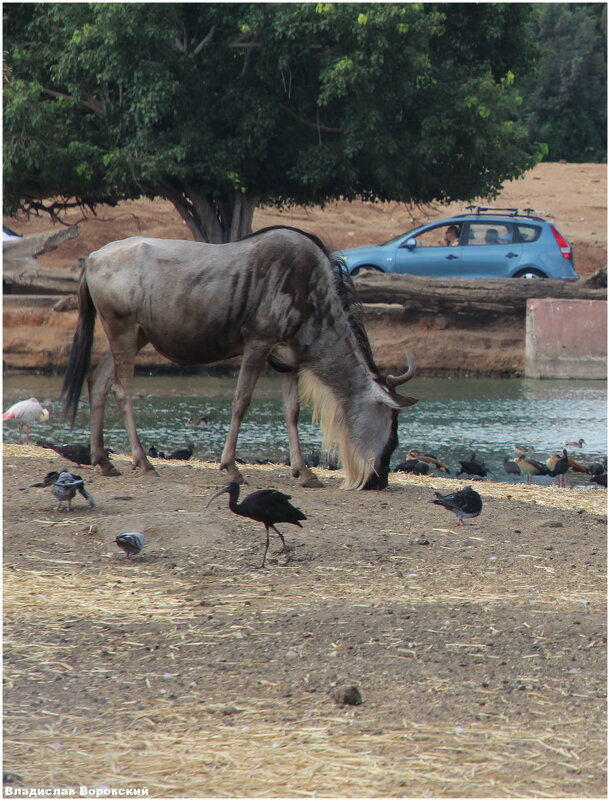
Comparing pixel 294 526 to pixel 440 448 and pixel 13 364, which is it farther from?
pixel 13 364

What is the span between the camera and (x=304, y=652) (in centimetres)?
529

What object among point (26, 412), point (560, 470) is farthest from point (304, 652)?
point (26, 412)

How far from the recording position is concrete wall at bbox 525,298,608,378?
22953 mm

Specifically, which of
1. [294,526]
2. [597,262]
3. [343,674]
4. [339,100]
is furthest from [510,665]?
[597,262]

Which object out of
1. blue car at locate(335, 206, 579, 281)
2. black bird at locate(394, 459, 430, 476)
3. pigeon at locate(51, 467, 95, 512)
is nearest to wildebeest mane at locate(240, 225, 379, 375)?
black bird at locate(394, 459, 430, 476)

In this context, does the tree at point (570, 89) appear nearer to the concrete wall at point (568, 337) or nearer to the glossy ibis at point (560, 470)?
the concrete wall at point (568, 337)

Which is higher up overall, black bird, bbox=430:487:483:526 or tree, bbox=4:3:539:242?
tree, bbox=4:3:539:242

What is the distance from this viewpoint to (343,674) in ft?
16.5

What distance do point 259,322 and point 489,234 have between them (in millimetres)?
17092

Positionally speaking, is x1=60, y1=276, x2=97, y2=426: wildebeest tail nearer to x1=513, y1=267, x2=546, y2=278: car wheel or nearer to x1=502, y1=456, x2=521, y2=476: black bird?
x1=502, y1=456, x2=521, y2=476: black bird

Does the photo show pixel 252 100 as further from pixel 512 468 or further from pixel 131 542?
pixel 131 542

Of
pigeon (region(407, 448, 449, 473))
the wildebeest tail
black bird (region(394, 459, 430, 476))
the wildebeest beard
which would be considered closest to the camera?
the wildebeest beard

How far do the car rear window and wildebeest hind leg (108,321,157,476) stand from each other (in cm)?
1718

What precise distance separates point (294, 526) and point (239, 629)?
2.15m
